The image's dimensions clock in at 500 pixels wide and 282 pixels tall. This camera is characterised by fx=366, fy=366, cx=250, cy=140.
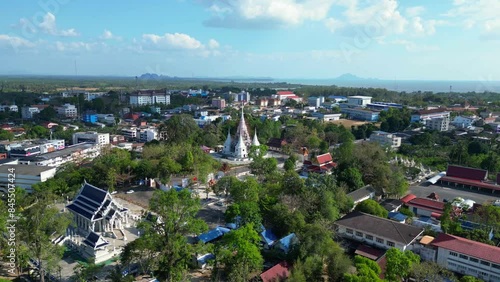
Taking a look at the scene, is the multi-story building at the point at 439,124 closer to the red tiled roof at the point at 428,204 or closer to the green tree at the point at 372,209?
the red tiled roof at the point at 428,204

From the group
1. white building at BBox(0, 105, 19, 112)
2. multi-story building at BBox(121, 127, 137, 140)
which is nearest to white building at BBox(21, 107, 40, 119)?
white building at BBox(0, 105, 19, 112)

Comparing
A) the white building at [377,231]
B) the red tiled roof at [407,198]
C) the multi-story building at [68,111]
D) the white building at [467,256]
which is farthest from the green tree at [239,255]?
the multi-story building at [68,111]

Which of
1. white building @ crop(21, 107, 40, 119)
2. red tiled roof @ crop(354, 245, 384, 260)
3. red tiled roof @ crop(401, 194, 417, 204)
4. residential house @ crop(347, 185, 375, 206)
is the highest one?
white building @ crop(21, 107, 40, 119)

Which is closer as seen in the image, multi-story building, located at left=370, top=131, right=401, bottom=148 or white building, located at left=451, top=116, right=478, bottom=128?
multi-story building, located at left=370, top=131, right=401, bottom=148

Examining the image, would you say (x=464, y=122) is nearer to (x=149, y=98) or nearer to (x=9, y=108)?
(x=149, y=98)

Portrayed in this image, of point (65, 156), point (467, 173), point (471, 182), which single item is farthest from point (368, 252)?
point (65, 156)

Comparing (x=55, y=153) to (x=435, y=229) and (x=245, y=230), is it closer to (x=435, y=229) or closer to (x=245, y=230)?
(x=245, y=230)

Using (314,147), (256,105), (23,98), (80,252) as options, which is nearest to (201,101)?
(256,105)

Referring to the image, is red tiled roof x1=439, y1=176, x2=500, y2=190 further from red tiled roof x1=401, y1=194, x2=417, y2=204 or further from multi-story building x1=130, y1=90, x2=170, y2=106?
multi-story building x1=130, y1=90, x2=170, y2=106
